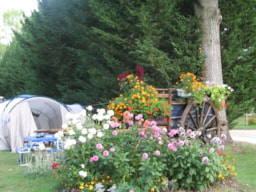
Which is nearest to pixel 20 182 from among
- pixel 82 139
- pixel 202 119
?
pixel 82 139

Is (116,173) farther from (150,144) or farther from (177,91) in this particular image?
(177,91)

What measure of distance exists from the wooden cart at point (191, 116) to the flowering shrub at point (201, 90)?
14 cm

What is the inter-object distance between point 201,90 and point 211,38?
6.47 feet

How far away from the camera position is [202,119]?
801 centimetres

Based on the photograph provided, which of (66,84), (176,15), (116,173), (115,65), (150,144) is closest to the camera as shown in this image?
(116,173)

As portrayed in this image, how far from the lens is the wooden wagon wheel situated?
770cm

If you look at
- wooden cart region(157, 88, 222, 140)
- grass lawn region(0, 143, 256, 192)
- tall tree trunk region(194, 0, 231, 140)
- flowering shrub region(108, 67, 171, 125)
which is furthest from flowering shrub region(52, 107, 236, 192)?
tall tree trunk region(194, 0, 231, 140)

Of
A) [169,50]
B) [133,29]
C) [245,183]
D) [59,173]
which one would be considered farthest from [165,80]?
[59,173]

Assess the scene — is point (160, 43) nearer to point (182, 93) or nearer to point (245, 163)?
point (182, 93)

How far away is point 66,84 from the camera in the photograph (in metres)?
14.0

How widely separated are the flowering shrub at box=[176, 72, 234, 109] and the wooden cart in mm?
140

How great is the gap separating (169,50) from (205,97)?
2378 millimetres

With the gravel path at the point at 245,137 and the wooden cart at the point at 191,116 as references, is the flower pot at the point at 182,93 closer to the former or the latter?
the wooden cart at the point at 191,116

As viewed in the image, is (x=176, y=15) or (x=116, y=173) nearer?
(x=116, y=173)
